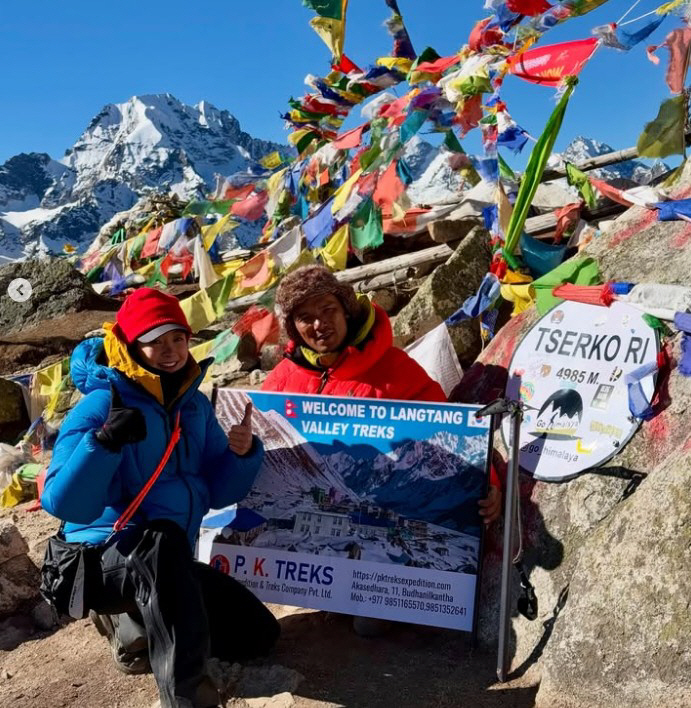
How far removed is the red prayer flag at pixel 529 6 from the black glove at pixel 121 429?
15.0 ft

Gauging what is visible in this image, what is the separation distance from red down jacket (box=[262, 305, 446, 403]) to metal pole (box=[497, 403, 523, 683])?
839mm

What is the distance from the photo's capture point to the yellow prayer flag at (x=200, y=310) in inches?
279

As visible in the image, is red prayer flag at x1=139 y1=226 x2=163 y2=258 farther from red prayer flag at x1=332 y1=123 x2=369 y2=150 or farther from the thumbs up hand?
the thumbs up hand

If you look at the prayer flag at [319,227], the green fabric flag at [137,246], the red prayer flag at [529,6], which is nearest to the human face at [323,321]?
the prayer flag at [319,227]

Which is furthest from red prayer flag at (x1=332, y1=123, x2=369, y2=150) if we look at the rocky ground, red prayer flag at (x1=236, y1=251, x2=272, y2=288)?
the rocky ground

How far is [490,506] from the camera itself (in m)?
3.71

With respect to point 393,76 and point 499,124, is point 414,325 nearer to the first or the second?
point 499,124

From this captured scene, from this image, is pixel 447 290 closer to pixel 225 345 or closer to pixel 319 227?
pixel 319 227

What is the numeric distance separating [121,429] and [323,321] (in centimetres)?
146

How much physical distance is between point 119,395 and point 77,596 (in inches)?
36.0

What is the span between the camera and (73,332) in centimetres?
1197

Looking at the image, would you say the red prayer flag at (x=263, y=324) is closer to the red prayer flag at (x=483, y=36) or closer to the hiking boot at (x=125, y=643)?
the red prayer flag at (x=483, y=36)

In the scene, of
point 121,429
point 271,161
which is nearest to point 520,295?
point 121,429

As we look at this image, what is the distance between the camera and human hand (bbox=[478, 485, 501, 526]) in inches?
146
